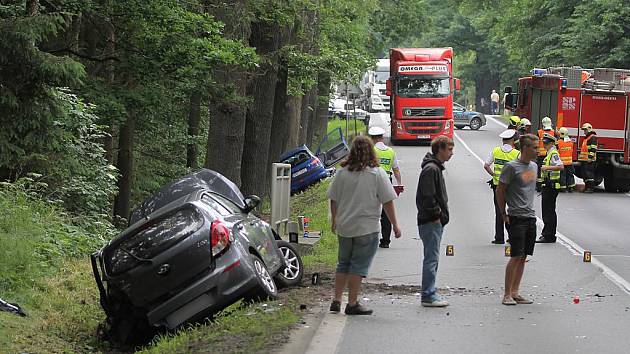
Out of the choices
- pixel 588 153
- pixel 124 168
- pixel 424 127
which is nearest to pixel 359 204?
pixel 124 168

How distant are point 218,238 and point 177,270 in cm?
51

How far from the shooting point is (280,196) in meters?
17.8

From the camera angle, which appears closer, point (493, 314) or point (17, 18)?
point (493, 314)

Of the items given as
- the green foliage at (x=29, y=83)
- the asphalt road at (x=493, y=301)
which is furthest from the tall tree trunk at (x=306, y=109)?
the green foliage at (x=29, y=83)

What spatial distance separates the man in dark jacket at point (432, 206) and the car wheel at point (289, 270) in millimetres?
2142

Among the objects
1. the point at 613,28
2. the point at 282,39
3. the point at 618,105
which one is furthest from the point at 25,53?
the point at 613,28

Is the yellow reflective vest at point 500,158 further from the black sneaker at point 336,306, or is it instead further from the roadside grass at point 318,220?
the black sneaker at point 336,306

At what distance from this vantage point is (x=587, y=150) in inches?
1133

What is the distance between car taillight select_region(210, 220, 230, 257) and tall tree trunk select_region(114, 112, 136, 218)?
43.4 feet

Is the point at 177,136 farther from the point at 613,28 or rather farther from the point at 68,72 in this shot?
the point at 613,28

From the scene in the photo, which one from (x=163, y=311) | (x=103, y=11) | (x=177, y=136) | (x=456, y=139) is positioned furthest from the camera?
(x=456, y=139)

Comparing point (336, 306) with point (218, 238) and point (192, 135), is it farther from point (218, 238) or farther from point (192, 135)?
point (192, 135)

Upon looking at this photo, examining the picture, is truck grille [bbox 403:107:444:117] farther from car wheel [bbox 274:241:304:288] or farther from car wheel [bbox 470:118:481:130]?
car wheel [bbox 274:241:304:288]

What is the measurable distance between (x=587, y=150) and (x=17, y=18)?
17471mm
